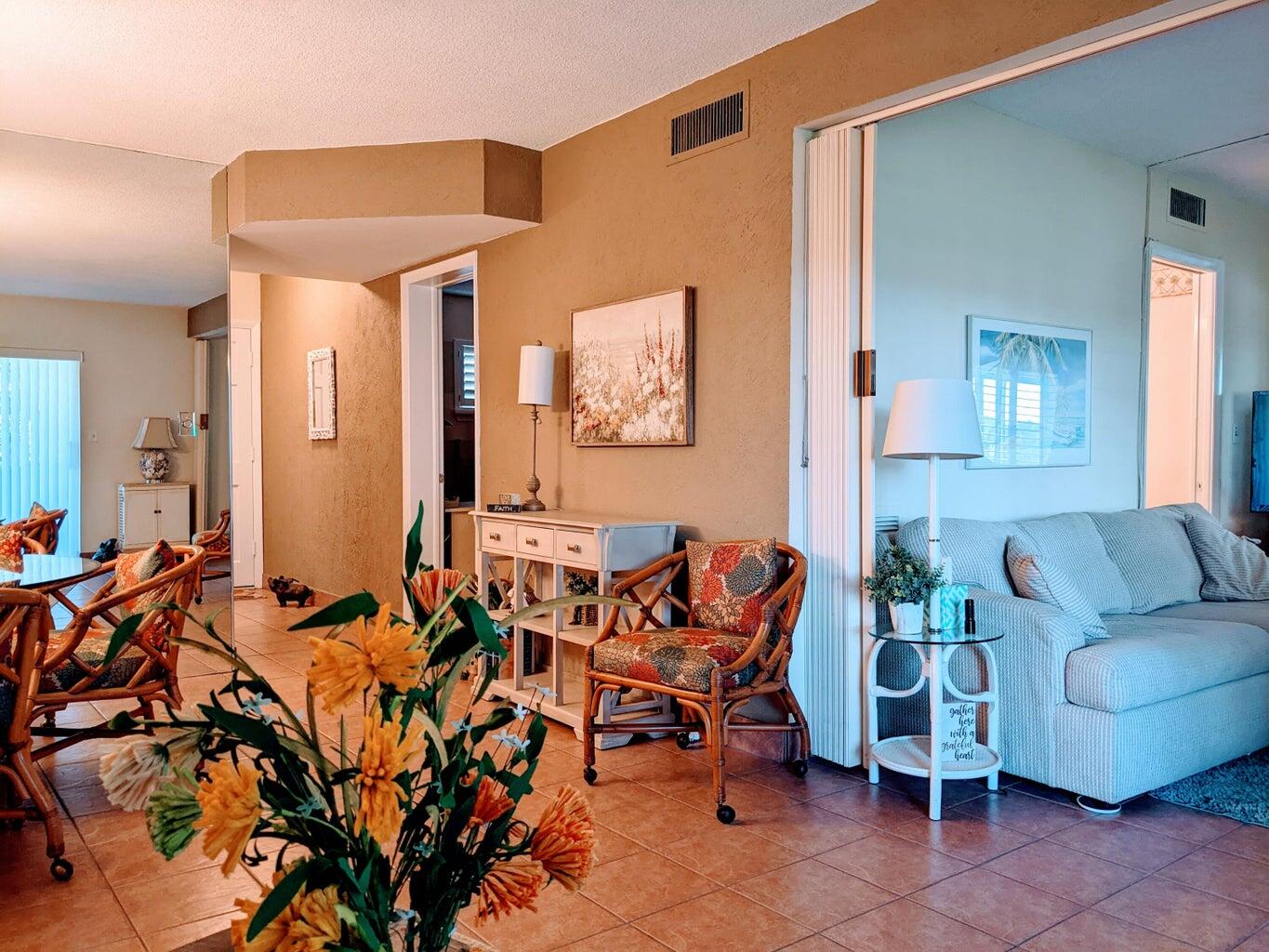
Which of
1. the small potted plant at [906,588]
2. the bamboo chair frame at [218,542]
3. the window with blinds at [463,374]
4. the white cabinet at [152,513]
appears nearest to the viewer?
the small potted plant at [906,588]

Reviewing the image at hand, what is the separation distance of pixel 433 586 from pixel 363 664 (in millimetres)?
181

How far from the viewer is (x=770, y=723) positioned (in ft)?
12.4

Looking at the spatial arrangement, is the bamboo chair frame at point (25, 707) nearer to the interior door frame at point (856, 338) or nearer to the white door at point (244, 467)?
the interior door frame at point (856, 338)

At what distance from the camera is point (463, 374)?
6.80m

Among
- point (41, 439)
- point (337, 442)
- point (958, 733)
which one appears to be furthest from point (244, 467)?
point (958, 733)

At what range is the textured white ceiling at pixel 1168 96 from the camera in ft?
12.8

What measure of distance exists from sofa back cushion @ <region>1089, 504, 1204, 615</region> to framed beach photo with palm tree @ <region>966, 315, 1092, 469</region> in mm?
411

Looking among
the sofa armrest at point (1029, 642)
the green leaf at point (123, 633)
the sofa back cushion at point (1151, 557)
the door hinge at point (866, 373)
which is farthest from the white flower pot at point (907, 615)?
the green leaf at point (123, 633)

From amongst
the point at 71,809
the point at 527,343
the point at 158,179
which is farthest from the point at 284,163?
the point at 71,809

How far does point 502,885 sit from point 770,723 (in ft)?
9.61

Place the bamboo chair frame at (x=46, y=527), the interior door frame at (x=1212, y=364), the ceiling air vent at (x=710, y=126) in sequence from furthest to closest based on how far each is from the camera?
the interior door frame at (x=1212, y=364)
the bamboo chair frame at (x=46, y=527)
the ceiling air vent at (x=710, y=126)

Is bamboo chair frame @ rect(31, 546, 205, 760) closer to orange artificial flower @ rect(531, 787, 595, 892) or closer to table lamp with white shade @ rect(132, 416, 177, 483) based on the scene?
table lamp with white shade @ rect(132, 416, 177, 483)

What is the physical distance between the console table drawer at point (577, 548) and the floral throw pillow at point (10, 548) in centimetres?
199

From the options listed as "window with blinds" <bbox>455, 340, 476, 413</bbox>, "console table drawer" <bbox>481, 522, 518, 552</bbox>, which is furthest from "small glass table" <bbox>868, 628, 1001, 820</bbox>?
"window with blinds" <bbox>455, 340, 476, 413</bbox>
